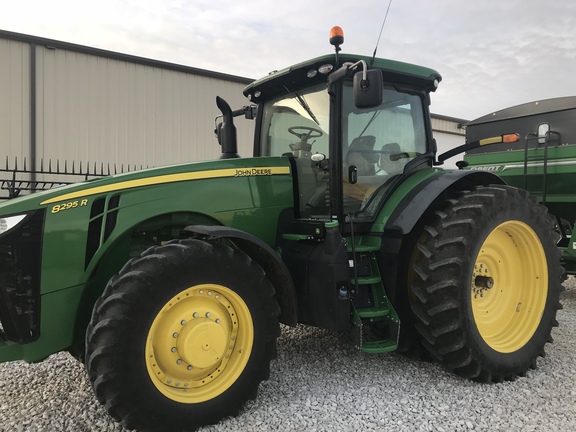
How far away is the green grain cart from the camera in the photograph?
5199 mm

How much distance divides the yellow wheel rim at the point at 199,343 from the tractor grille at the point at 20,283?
63 cm

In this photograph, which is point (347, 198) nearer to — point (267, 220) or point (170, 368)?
point (267, 220)

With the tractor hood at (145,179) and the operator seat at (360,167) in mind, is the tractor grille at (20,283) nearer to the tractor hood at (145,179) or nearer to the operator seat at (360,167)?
the tractor hood at (145,179)

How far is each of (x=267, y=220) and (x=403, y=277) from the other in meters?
1.03

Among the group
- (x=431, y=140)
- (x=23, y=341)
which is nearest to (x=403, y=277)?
(x=431, y=140)

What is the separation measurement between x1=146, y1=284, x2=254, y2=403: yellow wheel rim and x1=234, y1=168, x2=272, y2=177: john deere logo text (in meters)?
0.89

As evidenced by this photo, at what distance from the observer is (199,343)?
250 cm

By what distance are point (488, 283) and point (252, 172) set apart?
1869 millimetres

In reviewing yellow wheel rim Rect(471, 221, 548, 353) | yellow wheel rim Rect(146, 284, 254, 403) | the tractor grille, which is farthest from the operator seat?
the tractor grille

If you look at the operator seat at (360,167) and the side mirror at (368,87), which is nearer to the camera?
the side mirror at (368,87)

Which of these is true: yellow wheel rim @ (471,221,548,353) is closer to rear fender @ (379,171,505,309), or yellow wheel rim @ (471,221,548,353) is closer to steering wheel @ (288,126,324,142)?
rear fender @ (379,171,505,309)

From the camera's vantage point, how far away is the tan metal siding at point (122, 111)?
915 centimetres

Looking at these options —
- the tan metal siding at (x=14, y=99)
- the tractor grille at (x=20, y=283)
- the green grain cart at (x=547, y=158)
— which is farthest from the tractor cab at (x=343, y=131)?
the tan metal siding at (x=14, y=99)

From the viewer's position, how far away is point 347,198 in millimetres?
3311
